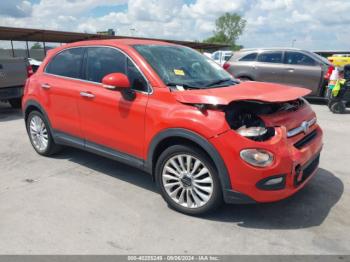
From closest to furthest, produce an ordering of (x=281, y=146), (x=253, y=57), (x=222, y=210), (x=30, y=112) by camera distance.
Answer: (x=281, y=146) → (x=222, y=210) → (x=30, y=112) → (x=253, y=57)

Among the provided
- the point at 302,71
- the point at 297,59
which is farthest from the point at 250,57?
the point at 302,71

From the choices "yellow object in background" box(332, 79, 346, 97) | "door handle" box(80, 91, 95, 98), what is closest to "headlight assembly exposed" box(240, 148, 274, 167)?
"door handle" box(80, 91, 95, 98)

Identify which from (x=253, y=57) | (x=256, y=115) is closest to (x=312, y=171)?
(x=256, y=115)

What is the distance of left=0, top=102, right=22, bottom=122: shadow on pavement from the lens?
344 inches

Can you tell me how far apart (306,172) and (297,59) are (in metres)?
8.15

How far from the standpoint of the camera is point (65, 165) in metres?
5.00

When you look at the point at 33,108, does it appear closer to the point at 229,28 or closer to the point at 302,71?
the point at 302,71

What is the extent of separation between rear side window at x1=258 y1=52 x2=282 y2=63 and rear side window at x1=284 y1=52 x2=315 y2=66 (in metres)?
0.22

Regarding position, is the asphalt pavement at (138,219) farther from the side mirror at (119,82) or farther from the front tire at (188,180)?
the side mirror at (119,82)

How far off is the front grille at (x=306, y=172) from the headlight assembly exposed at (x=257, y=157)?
40 cm

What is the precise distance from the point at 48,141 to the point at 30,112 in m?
0.63

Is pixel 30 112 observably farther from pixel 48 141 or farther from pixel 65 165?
pixel 65 165

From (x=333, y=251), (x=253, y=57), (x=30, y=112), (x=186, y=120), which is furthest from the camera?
(x=253, y=57)

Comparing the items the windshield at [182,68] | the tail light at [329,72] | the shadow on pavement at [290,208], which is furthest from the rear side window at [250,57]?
the shadow on pavement at [290,208]
